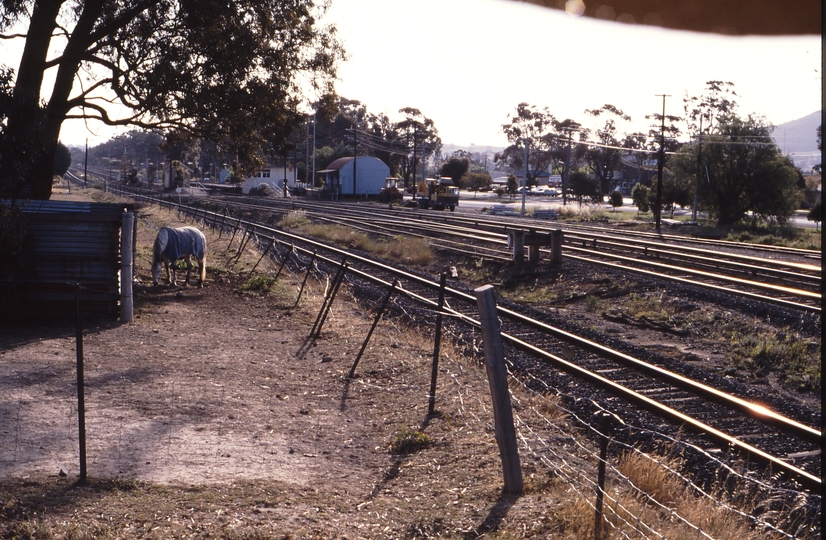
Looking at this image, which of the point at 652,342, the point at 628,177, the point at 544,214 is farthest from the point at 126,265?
the point at 628,177

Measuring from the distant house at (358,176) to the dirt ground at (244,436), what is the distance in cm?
7637

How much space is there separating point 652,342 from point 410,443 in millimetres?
8203

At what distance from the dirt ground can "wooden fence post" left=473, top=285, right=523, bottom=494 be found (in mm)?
237

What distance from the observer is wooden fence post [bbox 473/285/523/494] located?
19.0 ft

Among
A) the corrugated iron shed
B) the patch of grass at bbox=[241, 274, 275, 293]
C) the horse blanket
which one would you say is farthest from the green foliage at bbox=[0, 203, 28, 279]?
the patch of grass at bbox=[241, 274, 275, 293]

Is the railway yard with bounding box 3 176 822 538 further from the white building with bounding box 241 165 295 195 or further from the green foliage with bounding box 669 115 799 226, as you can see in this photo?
the white building with bounding box 241 165 295 195

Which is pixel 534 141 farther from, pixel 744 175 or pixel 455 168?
pixel 744 175

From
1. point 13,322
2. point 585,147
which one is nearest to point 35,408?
point 13,322

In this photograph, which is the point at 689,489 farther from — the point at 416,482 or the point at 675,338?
the point at 675,338

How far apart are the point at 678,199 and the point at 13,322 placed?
57422 millimetres

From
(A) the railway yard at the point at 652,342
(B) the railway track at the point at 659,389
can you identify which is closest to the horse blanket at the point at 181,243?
(A) the railway yard at the point at 652,342

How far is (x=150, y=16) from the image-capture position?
59.9 ft

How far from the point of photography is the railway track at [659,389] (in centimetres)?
776

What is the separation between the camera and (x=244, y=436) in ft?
25.7
